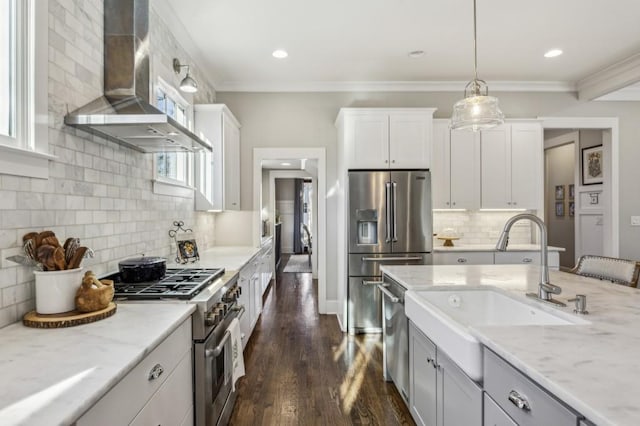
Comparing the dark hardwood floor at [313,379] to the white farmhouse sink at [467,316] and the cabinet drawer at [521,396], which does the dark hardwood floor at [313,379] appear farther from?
the cabinet drawer at [521,396]

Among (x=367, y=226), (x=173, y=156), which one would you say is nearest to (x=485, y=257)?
(x=367, y=226)

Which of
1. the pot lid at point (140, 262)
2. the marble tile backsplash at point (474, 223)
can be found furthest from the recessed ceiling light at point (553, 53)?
the pot lid at point (140, 262)

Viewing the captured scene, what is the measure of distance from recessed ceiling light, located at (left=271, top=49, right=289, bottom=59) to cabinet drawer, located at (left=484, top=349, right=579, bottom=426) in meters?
3.30

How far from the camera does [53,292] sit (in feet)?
4.40

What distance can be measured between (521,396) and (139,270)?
6.02 ft

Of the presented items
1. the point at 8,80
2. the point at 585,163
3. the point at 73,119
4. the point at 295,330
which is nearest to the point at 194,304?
the point at 73,119

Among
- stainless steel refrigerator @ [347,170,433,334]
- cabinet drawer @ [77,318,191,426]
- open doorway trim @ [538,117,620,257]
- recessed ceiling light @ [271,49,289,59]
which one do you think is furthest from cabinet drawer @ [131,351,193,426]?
open doorway trim @ [538,117,620,257]

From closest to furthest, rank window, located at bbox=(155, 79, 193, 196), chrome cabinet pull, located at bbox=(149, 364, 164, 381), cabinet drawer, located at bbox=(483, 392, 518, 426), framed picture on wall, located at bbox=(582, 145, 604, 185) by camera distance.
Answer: cabinet drawer, located at bbox=(483, 392, 518, 426)
chrome cabinet pull, located at bbox=(149, 364, 164, 381)
window, located at bbox=(155, 79, 193, 196)
framed picture on wall, located at bbox=(582, 145, 604, 185)

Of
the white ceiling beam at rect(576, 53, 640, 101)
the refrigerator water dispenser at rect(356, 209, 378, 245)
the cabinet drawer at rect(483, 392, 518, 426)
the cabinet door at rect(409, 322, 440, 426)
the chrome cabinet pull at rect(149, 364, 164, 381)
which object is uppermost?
the white ceiling beam at rect(576, 53, 640, 101)

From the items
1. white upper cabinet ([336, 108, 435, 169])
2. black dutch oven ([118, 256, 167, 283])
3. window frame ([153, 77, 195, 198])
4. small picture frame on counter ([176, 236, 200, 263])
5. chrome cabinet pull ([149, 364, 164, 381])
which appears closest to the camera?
chrome cabinet pull ([149, 364, 164, 381])

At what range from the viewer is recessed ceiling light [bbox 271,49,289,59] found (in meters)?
3.53

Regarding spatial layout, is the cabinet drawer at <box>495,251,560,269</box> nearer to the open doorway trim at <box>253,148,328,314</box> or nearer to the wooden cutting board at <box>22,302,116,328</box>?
the open doorway trim at <box>253,148,328,314</box>

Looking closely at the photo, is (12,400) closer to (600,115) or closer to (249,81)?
(249,81)

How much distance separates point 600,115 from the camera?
4.50 meters
